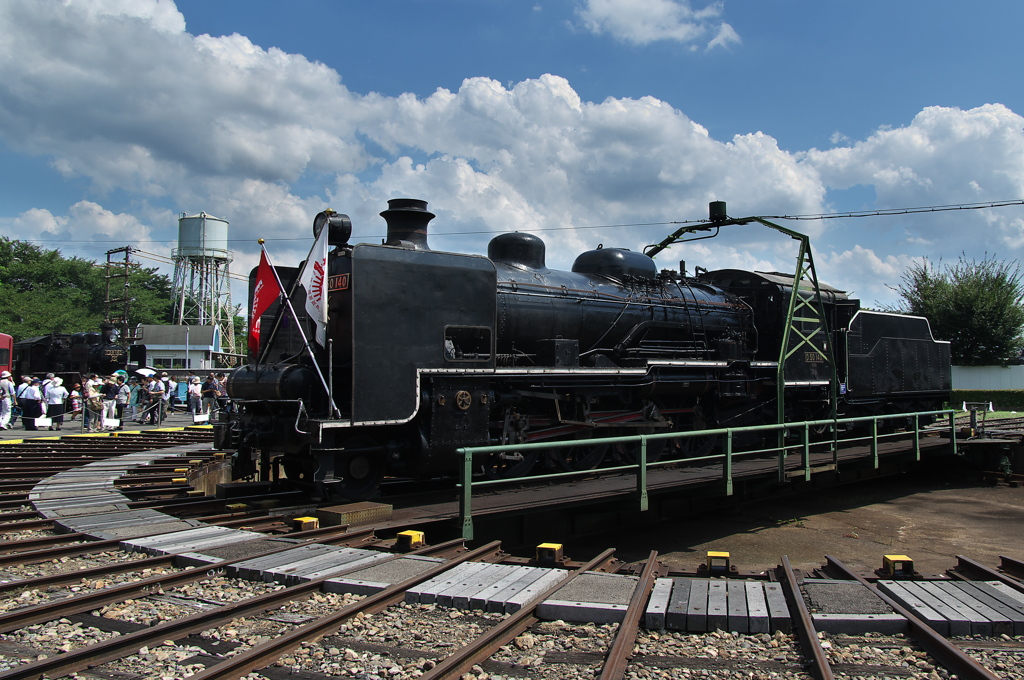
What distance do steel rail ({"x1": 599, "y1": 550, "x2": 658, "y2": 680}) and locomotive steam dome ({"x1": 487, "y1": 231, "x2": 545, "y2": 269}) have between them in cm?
613

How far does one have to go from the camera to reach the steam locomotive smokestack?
9.52 m

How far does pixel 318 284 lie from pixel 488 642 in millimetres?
5169

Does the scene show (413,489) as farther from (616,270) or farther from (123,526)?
(616,270)

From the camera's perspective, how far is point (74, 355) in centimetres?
2672

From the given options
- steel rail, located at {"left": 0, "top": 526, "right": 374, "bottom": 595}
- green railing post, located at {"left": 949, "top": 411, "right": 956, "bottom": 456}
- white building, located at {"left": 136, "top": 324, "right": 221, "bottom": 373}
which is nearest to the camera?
steel rail, located at {"left": 0, "top": 526, "right": 374, "bottom": 595}

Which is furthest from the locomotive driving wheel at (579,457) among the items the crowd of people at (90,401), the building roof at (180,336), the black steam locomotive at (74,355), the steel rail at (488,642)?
the building roof at (180,336)

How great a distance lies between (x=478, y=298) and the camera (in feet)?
29.8

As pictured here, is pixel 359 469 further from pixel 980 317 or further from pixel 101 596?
pixel 980 317

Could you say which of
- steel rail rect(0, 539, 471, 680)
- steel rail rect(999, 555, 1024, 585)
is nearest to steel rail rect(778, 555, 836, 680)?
steel rail rect(999, 555, 1024, 585)

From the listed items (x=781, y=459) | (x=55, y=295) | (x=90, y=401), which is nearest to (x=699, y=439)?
(x=781, y=459)

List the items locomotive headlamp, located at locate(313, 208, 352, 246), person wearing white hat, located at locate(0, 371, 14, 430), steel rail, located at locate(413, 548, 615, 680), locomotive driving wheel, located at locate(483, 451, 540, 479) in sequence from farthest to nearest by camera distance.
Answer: person wearing white hat, located at locate(0, 371, 14, 430), locomotive driving wheel, located at locate(483, 451, 540, 479), locomotive headlamp, located at locate(313, 208, 352, 246), steel rail, located at locate(413, 548, 615, 680)

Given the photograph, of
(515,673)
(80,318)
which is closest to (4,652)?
(515,673)

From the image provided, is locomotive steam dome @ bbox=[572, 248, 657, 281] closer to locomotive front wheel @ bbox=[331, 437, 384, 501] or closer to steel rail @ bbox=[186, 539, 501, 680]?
locomotive front wheel @ bbox=[331, 437, 384, 501]

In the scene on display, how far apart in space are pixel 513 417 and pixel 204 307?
51.8 meters
